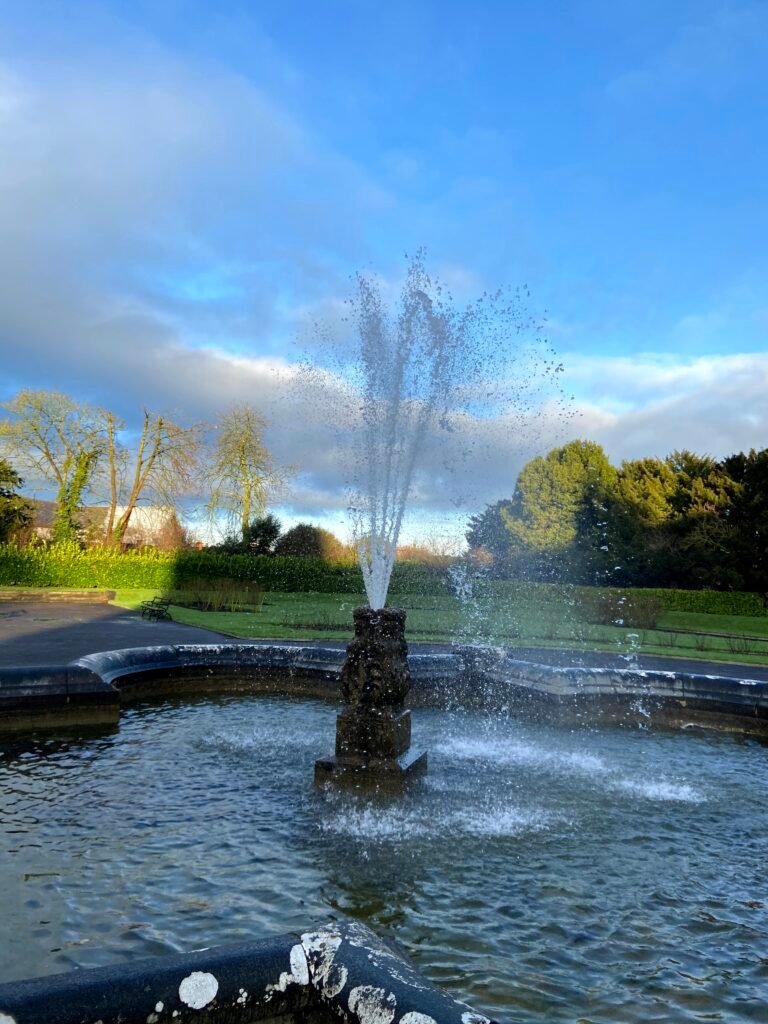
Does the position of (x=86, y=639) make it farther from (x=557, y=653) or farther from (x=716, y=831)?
A: (x=716, y=831)

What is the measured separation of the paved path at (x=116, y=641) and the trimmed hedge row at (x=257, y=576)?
14.6 metres

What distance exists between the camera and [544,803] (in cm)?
653

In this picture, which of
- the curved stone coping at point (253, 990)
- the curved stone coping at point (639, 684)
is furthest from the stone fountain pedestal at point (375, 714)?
the curved stone coping at point (253, 990)

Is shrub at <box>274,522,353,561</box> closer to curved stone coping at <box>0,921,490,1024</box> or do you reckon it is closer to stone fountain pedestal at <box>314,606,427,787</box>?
stone fountain pedestal at <box>314,606,427,787</box>

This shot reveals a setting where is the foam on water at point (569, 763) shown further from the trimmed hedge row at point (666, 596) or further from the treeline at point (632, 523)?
the treeline at point (632, 523)

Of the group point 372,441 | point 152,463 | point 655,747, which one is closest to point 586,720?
point 655,747

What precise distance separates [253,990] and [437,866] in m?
3.10

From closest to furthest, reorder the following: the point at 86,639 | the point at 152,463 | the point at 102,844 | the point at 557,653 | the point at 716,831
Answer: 1. the point at 102,844
2. the point at 716,831
3. the point at 86,639
4. the point at 557,653
5. the point at 152,463

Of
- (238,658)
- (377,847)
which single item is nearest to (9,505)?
(238,658)

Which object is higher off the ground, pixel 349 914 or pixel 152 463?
pixel 152 463

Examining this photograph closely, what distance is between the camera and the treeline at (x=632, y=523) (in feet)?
139

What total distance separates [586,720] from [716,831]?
442cm

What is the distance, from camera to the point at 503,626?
29531 millimetres

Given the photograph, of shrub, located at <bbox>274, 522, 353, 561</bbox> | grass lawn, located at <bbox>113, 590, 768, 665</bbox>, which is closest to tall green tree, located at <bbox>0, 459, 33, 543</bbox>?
grass lawn, located at <bbox>113, 590, 768, 665</bbox>
